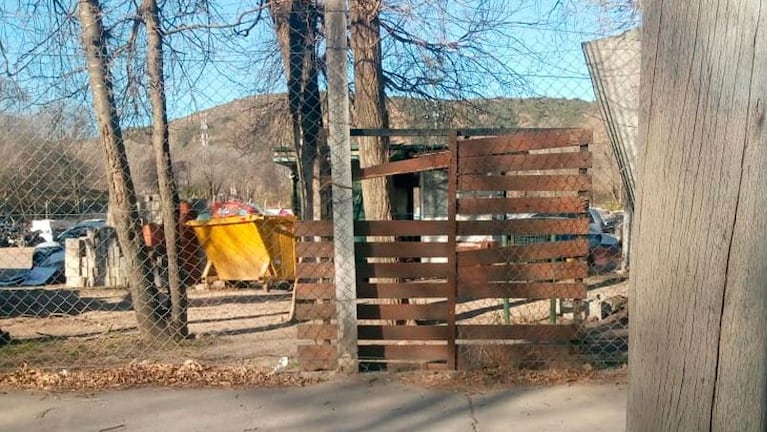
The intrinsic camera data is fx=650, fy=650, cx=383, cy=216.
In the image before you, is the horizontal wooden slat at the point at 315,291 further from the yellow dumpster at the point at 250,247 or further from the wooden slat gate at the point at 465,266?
the yellow dumpster at the point at 250,247

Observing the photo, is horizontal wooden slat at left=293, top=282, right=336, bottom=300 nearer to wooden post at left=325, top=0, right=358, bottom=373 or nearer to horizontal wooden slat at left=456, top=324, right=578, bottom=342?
wooden post at left=325, top=0, right=358, bottom=373

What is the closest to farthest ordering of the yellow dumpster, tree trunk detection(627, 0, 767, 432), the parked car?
tree trunk detection(627, 0, 767, 432), the parked car, the yellow dumpster

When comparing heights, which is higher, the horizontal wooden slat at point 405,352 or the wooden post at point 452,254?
the wooden post at point 452,254

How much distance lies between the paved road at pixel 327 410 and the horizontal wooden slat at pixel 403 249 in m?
0.99

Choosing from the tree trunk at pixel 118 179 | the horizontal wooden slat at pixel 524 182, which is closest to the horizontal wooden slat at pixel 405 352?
the horizontal wooden slat at pixel 524 182

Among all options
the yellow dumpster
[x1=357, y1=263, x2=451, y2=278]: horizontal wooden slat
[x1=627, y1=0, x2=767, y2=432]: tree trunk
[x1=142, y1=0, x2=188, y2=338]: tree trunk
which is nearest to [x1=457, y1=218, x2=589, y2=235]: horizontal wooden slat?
[x1=357, y1=263, x2=451, y2=278]: horizontal wooden slat

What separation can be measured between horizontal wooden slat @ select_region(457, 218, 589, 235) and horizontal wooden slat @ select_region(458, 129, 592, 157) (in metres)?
0.57

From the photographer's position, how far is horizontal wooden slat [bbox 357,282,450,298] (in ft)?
16.8

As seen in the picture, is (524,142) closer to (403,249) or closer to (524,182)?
(524,182)

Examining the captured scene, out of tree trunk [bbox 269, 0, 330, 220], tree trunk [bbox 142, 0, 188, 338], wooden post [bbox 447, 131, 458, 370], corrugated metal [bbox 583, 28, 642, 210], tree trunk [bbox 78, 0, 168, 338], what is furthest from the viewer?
tree trunk [bbox 269, 0, 330, 220]

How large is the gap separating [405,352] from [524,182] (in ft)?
5.43

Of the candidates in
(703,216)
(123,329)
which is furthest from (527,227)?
(123,329)

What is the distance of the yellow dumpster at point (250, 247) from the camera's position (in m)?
12.9

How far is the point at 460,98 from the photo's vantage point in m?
7.34
